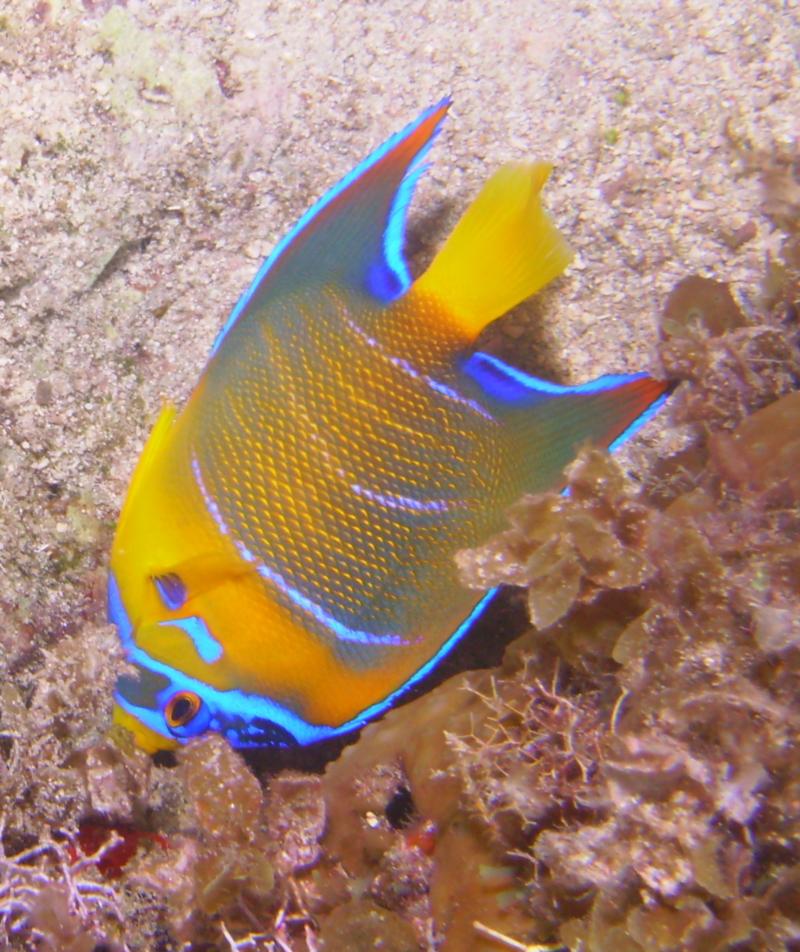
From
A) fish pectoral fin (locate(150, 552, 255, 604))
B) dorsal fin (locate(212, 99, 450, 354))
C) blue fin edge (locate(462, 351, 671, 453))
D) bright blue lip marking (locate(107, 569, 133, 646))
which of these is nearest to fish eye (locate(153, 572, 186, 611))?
fish pectoral fin (locate(150, 552, 255, 604))

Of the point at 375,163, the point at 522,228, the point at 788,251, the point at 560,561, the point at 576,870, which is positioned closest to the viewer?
the point at 576,870

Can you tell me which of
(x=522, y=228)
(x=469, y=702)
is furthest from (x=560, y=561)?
(x=522, y=228)

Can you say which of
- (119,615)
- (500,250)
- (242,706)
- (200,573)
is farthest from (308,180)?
(242,706)

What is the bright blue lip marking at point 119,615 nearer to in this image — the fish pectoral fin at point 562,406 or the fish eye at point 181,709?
the fish eye at point 181,709

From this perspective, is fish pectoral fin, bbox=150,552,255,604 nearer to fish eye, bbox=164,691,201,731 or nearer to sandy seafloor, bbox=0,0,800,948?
fish eye, bbox=164,691,201,731

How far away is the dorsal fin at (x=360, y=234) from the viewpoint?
1.79 m

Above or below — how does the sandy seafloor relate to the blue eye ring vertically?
above

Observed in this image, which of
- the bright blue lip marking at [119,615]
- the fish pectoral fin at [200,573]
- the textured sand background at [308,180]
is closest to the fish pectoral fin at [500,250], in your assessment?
the textured sand background at [308,180]

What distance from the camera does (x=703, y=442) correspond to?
6.70ft

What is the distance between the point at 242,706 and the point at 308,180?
1489 millimetres

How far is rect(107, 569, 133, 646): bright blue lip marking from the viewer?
1.82 metres

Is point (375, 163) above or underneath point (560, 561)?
above

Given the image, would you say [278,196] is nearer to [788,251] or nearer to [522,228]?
[522,228]

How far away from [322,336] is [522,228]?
505 mm
